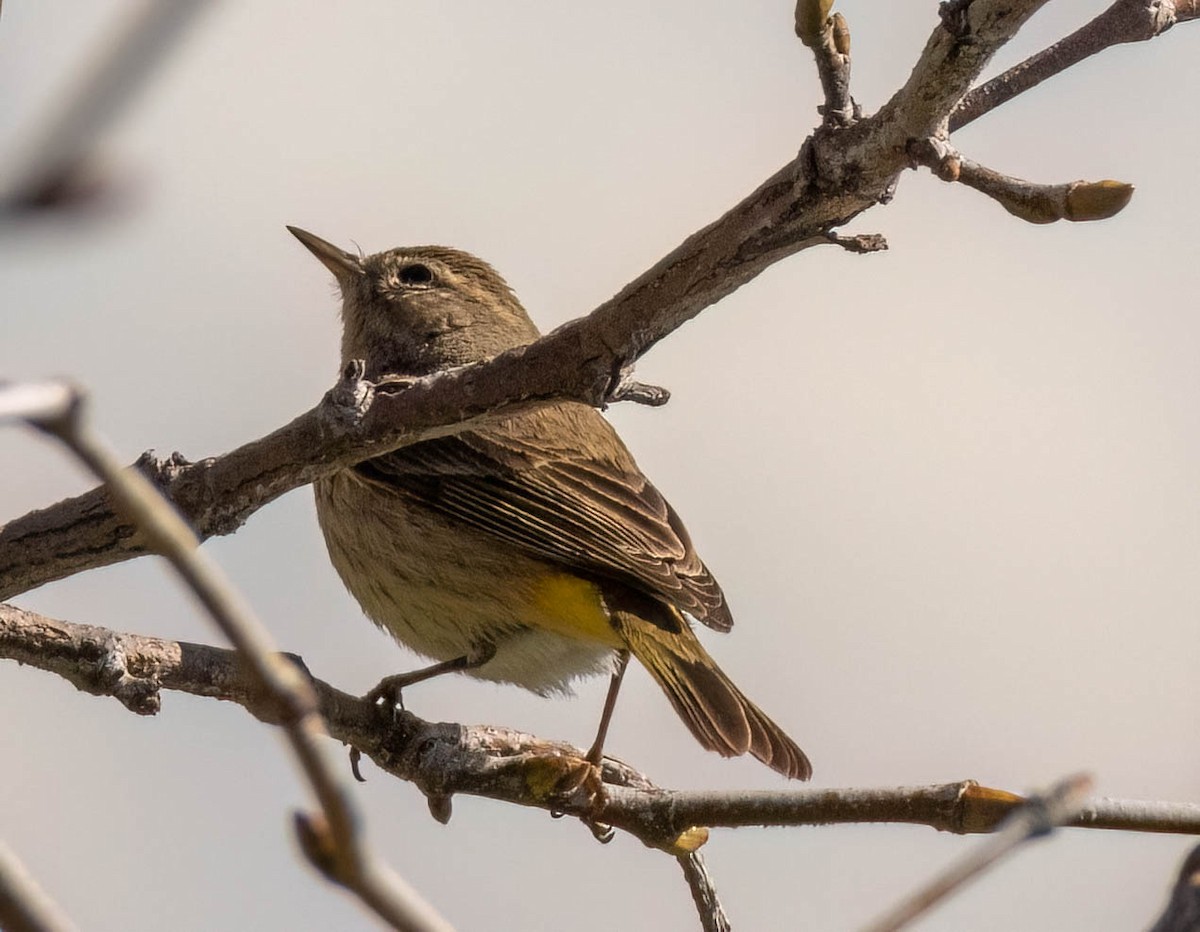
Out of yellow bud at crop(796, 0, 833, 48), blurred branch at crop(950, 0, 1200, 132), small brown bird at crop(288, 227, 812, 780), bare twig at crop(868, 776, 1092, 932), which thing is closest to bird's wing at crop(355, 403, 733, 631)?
small brown bird at crop(288, 227, 812, 780)

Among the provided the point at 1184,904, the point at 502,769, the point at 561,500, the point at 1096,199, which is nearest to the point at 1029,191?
the point at 1096,199

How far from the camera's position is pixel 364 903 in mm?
1230

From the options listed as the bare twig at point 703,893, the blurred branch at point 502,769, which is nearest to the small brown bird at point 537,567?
→ the blurred branch at point 502,769

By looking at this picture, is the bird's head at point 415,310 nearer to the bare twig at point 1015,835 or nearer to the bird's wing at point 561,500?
the bird's wing at point 561,500

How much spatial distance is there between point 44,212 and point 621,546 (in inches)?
188

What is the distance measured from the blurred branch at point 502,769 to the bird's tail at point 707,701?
0.67 metres

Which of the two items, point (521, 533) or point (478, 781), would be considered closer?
point (478, 781)

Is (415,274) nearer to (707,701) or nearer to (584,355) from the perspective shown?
(707,701)

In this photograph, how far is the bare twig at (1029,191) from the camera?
284cm

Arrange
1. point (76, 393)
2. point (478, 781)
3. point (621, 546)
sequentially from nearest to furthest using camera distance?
1. point (76, 393)
2. point (478, 781)
3. point (621, 546)

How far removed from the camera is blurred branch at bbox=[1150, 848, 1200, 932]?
1501 mm

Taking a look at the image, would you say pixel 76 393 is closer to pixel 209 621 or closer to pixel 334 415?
pixel 209 621

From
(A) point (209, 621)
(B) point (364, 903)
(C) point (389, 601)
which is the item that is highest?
(C) point (389, 601)

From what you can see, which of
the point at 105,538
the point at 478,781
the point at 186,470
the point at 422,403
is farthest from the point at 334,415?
the point at 478,781
